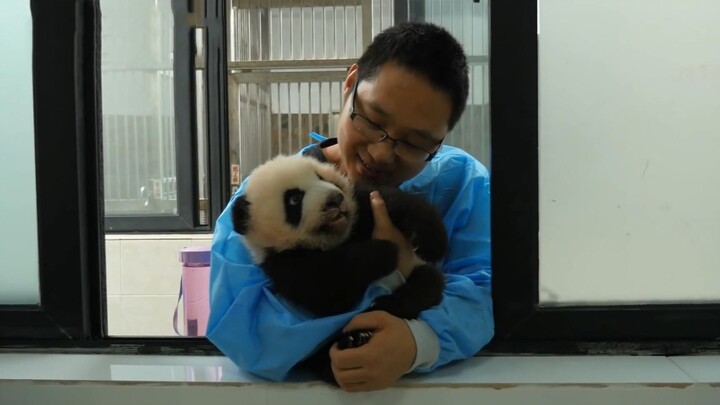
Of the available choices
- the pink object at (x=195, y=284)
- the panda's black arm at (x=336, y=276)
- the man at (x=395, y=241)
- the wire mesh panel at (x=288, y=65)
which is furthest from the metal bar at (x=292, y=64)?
the panda's black arm at (x=336, y=276)

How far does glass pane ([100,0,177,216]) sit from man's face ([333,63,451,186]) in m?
1.64

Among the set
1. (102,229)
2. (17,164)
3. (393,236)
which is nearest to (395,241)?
(393,236)

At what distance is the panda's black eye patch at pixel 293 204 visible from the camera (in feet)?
3.17

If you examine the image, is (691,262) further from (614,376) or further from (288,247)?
(288,247)

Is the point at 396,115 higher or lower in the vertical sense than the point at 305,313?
higher

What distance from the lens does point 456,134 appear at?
1683mm

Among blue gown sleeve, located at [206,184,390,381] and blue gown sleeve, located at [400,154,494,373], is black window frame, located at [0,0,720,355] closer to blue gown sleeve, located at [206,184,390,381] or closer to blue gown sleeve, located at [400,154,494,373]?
blue gown sleeve, located at [400,154,494,373]

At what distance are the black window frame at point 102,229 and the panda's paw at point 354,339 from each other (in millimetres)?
251

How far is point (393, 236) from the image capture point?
37.6 inches

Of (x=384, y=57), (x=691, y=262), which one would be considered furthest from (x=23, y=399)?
(x=691, y=262)

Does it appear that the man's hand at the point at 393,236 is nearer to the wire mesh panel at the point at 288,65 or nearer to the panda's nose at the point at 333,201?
the panda's nose at the point at 333,201

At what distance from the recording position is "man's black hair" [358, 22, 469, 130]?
3.27ft

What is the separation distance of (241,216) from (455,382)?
41cm

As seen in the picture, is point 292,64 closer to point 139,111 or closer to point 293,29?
point 293,29
